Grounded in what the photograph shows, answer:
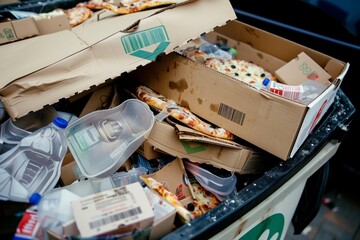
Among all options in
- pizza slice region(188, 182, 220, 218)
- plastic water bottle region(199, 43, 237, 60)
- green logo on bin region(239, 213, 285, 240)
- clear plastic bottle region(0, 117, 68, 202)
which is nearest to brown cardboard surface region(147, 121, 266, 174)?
pizza slice region(188, 182, 220, 218)

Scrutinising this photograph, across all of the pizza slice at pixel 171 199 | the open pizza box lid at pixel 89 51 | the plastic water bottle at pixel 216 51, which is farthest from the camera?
the plastic water bottle at pixel 216 51

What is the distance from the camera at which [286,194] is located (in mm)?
1141

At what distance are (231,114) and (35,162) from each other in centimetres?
72

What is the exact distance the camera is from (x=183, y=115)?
1.16 meters

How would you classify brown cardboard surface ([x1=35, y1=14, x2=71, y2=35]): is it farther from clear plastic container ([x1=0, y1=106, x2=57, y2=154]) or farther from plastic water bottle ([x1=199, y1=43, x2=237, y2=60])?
plastic water bottle ([x1=199, y1=43, x2=237, y2=60])

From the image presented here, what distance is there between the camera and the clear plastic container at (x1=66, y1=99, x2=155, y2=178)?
1127mm

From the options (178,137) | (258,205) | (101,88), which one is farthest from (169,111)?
(258,205)

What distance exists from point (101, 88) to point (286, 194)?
804 mm

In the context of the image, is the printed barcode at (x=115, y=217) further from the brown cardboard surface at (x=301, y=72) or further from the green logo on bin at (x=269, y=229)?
the brown cardboard surface at (x=301, y=72)

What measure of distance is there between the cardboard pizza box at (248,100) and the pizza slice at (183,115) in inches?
1.4

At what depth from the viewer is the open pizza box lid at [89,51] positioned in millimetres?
1009

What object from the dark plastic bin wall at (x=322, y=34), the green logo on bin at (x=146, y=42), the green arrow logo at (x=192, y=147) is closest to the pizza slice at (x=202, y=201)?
the green arrow logo at (x=192, y=147)

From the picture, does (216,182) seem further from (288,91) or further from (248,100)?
(288,91)

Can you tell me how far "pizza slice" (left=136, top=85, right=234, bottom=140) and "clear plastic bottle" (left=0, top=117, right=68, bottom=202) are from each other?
31cm
